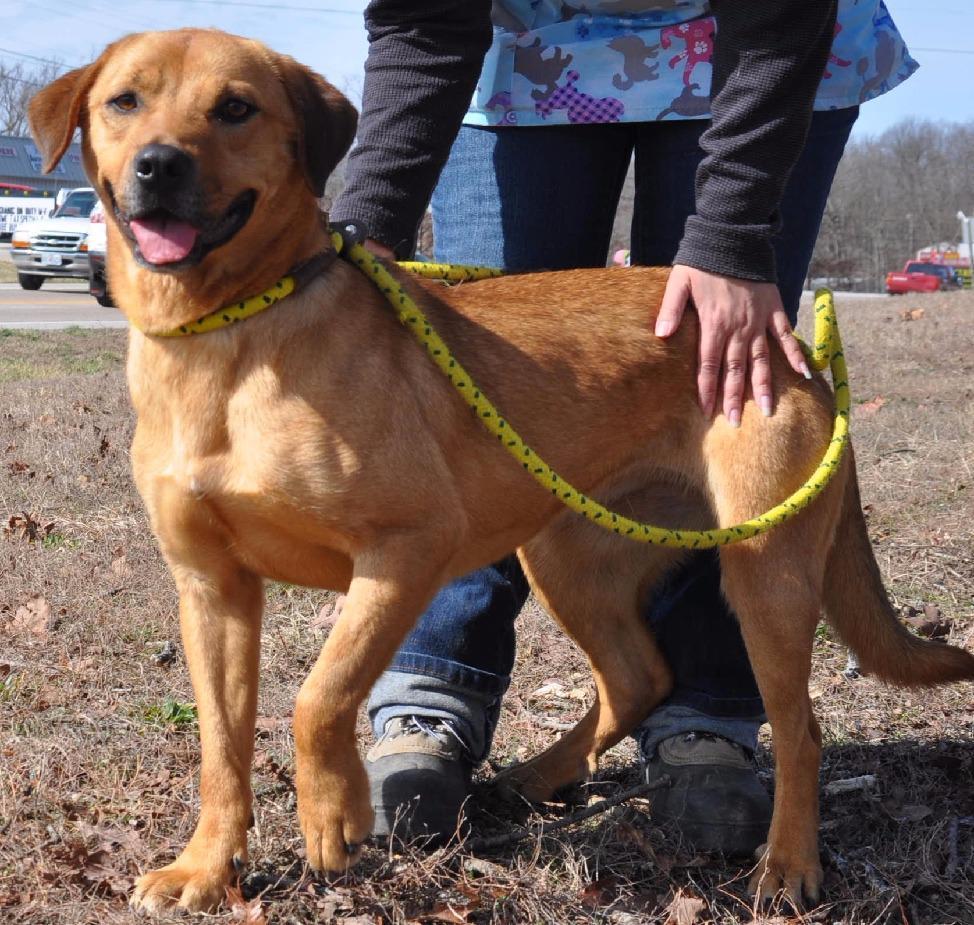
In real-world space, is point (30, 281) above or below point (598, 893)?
below

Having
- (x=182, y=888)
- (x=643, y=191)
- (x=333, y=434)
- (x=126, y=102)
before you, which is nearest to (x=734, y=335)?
(x=643, y=191)

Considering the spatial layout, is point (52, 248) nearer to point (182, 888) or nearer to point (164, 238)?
point (164, 238)

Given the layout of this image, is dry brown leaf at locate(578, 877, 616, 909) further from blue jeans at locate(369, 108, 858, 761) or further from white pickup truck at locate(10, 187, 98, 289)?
white pickup truck at locate(10, 187, 98, 289)

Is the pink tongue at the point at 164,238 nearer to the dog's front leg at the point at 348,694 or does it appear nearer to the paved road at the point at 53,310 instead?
the dog's front leg at the point at 348,694

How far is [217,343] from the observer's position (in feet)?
8.58

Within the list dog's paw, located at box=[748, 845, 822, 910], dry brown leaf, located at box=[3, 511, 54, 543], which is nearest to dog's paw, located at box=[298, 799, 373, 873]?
dog's paw, located at box=[748, 845, 822, 910]

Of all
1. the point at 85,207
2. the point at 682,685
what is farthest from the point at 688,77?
the point at 85,207

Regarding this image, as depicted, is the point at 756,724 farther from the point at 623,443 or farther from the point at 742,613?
the point at 623,443

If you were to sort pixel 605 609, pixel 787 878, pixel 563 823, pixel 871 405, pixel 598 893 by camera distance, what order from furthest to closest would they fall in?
pixel 871 405 → pixel 605 609 → pixel 563 823 → pixel 787 878 → pixel 598 893

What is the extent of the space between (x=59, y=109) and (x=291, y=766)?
72.2 inches

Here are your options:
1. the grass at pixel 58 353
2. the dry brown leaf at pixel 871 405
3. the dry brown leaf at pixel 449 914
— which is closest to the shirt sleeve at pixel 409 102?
the dry brown leaf at pixel 449 914

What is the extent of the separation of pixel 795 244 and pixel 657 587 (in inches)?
43.9

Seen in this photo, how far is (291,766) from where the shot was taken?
334cm

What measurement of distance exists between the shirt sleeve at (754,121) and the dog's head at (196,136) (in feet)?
3.02
